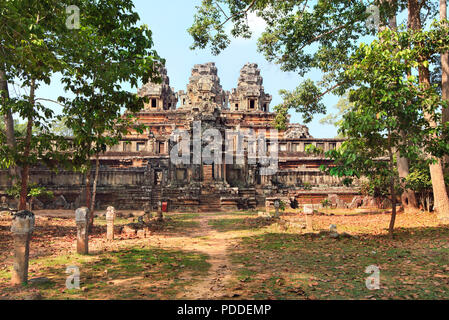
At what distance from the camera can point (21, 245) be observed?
5.96 meters

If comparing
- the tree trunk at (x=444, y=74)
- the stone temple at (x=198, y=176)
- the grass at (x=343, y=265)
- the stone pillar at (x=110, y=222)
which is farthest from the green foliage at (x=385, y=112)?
the stone temple at (x=198, y=176)

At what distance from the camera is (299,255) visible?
27.3 feet

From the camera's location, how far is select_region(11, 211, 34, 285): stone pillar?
230 inches

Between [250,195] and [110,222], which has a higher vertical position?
[250,195]

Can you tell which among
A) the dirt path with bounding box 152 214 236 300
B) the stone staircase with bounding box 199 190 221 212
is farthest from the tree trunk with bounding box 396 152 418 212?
the stone staircase with bounding box 199 190 221 212

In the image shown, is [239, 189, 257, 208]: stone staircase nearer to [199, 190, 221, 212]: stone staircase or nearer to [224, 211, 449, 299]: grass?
[199, 190, 221, 212]: stone staircase

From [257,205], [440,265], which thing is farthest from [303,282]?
[257,205]

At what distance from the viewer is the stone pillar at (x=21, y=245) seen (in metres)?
5.85

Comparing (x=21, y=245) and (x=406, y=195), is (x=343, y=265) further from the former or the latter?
(x=406, y=195)

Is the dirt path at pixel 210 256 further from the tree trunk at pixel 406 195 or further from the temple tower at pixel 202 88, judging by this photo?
the temple tower at pixel 202 88

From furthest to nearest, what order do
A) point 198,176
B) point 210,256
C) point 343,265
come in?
1. point 198,176
2. point 210,256
3. point 343,265

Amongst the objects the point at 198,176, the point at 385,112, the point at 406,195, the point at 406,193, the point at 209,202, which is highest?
the point at 385,112

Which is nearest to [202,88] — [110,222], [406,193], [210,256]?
[406,193]

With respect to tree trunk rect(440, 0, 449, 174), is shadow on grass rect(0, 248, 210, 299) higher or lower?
lower
